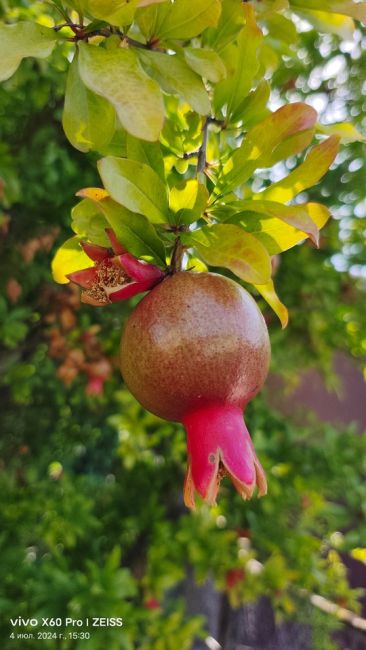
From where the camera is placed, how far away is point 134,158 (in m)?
0.42

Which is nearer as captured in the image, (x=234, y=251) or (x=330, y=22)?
(x=234, y=251)

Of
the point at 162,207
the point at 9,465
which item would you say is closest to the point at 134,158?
the point at 162,207

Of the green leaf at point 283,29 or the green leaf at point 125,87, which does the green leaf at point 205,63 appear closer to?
the green leaf at point 125,87

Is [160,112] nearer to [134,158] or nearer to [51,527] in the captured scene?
[134,158]

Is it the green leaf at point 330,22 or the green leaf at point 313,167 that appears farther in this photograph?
the green leaf at point 330,22

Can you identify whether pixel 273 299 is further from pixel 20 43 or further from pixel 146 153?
pixel 20 43

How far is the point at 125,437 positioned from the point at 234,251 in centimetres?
146

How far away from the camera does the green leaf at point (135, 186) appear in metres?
0.37

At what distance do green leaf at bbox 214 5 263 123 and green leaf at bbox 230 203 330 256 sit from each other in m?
0.12

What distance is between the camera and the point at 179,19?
0.42 m

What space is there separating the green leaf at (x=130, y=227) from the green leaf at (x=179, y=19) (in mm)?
136

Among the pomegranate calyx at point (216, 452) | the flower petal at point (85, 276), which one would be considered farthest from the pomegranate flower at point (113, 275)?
the pomegranate calyx at point (216, 452)

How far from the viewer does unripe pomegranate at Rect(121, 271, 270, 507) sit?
40cm

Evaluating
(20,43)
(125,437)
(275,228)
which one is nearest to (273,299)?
(275,228)
